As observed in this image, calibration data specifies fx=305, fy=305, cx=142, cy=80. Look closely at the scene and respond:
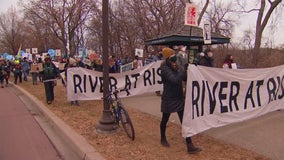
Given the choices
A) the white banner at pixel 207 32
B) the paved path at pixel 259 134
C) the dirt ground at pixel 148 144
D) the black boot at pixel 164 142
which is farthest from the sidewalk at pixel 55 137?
the white banner at pixel 207 32

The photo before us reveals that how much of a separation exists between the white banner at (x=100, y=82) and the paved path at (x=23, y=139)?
166 centimetres

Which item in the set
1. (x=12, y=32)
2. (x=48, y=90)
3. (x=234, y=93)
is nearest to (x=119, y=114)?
(x=234, y=93)

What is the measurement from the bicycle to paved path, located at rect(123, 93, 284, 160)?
1.69 metres

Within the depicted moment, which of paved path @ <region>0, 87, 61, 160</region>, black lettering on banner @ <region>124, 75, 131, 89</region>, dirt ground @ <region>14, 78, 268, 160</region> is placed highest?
black lettering on banner @ <region>124, 75, 131, 89</region>

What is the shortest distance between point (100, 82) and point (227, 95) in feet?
15.9

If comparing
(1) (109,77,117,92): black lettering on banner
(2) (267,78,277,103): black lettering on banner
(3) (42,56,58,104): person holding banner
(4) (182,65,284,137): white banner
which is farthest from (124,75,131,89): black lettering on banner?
(2) (267,78,277,103): black lettering on banner

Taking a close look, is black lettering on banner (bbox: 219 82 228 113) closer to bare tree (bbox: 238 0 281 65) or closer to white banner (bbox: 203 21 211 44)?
white banner (bbox: 203 21 211 44)

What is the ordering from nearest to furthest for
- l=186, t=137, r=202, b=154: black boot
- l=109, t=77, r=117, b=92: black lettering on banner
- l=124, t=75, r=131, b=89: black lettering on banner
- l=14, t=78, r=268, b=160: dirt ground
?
1. l=14, t=78, r=268, b=160: dirt ground
2. l=186, t=137, r=202, b=154: black boot
3. l=109, t=77, r=117, b=92: black lettering on banner
4. l=124, t=75, r=131, b=89: black lettering on banner

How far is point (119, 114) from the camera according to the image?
671 cm

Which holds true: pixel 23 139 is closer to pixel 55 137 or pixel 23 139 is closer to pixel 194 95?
pixel 55 137

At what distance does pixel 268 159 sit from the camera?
5.07m

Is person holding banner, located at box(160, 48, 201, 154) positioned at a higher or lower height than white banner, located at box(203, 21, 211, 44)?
lower

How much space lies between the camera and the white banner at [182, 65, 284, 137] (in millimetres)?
5523

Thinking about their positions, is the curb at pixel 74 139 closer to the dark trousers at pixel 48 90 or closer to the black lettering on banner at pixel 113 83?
the dark trousers at pixel 48 90
